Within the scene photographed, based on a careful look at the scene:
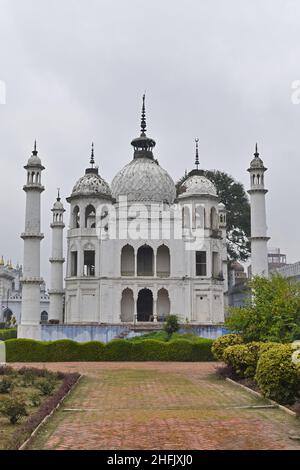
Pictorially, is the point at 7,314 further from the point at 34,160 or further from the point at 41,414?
the point at 41,414

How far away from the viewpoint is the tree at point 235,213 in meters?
54.2

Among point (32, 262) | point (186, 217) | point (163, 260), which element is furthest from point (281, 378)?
point (163, 260)

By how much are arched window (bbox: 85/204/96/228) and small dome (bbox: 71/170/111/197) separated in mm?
1037

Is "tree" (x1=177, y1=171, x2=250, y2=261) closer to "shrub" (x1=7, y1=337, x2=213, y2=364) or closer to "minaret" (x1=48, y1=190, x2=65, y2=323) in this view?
"minaret" (x1=48, y1=190, x2=65, y2=323)

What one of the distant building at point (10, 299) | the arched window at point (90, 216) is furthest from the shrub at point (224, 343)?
the distant building at point (10, 299)

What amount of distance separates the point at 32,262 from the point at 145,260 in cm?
1033

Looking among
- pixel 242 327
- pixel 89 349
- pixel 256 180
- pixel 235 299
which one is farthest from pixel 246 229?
pixel 242 327

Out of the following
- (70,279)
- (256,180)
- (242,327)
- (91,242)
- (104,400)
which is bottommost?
(104,400)

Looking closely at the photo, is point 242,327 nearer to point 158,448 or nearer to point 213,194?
point 158,448

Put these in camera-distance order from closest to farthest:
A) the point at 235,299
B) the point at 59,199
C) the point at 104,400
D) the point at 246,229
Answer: the point at 104,400
the point at 59,199
the point at 246,229
the point at 235,299

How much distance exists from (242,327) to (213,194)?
22.4m

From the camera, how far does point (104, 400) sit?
13.8m

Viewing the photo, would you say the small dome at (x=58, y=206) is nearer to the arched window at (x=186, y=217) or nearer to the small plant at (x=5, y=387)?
the arched window at (x=186, y=217)
